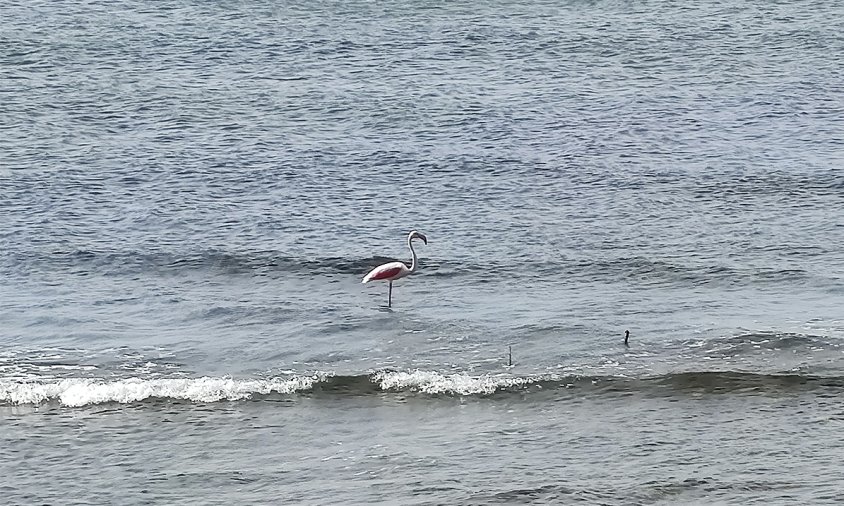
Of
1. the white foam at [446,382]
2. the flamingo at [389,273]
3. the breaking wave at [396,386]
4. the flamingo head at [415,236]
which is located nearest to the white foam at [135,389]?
the breaking wave at [396,386]

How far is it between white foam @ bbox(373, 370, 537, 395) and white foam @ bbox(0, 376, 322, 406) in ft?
2.91

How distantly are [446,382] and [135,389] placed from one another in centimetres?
347

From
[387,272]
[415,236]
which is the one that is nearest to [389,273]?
[387,272]

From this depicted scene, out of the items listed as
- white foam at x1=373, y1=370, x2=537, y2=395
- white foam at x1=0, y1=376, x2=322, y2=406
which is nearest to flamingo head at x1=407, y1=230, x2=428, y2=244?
white foam at x1=373, y1=370, x2=537, y2=395

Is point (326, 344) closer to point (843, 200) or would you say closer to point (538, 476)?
point (538, 476)

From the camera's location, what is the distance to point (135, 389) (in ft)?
51.5

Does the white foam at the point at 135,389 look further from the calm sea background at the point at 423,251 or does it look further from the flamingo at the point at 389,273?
the flamingo at the point at 389,273

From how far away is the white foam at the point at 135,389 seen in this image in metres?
15.5

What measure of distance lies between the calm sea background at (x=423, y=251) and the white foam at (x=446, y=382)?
49mm

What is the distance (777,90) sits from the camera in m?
27.2

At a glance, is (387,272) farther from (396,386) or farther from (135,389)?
(135,389)

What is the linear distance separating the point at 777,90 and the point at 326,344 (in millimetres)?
13417

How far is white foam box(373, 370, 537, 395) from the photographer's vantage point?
15.7 m

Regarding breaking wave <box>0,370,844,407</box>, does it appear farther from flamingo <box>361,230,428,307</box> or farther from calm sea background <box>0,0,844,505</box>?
flamingo <box>361,230,428,307</box>
